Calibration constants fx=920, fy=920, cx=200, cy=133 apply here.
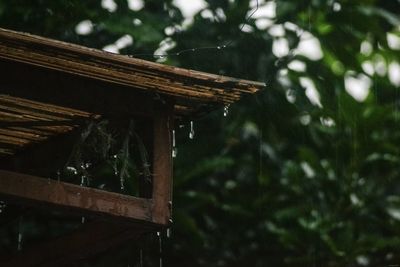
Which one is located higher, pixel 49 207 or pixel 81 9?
pixel 81 9

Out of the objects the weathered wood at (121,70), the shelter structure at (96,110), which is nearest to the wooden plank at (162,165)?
the shelter structure at (96,110)

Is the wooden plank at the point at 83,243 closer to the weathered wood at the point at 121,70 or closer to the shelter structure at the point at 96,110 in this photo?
the shelter structure at the point at 96,110

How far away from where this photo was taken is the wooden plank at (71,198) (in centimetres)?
349

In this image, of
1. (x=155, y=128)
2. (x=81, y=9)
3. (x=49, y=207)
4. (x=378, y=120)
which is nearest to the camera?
(x=49, y=207)

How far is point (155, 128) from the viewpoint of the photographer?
3.83 m

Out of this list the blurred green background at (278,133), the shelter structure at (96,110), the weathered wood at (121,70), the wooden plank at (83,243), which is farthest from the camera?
the blurred green background at (278,133)

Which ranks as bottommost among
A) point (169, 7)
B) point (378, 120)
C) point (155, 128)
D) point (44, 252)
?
point (44, 252)

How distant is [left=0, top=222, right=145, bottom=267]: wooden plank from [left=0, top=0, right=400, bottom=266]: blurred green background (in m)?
1.77

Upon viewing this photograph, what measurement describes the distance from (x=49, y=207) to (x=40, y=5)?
250 centimetres

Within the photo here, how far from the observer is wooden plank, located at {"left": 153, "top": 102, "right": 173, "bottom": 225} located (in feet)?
12.2

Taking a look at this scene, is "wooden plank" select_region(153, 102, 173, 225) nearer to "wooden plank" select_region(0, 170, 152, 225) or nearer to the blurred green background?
"wooden plank" select_region(0, 170, 152, 225)

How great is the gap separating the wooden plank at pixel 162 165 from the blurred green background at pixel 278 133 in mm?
1799

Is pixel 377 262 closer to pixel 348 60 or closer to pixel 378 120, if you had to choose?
pixel 378 120

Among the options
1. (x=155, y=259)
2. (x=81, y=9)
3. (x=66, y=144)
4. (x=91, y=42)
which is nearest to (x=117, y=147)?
(x=66, y=144)
